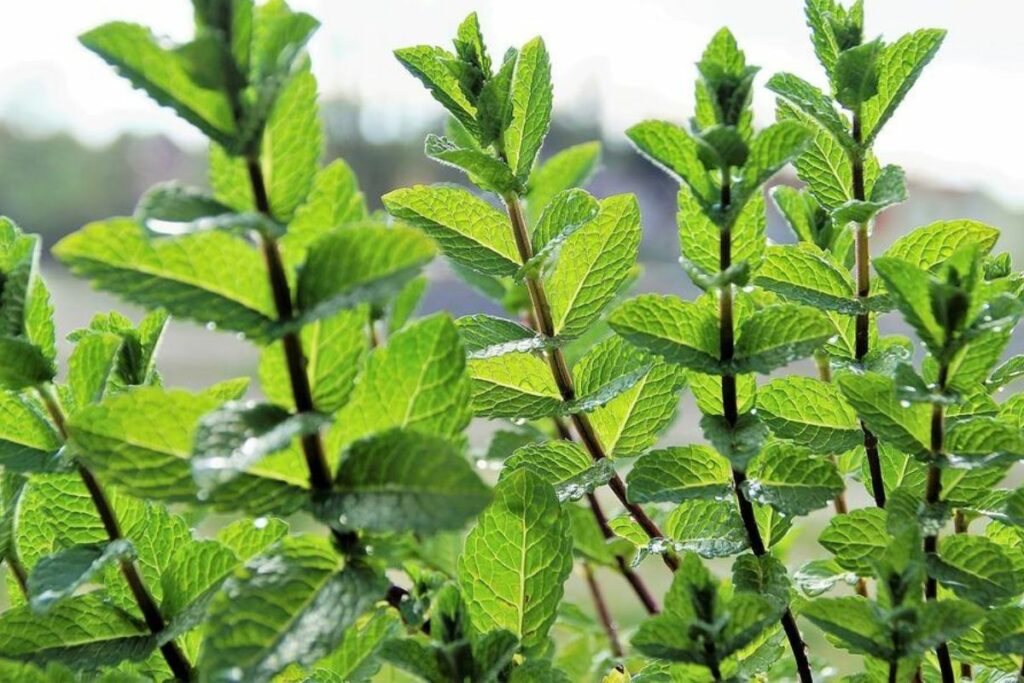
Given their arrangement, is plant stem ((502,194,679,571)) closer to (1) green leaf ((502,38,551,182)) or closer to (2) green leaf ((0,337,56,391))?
(1) green leaf ((502,38,551,182))

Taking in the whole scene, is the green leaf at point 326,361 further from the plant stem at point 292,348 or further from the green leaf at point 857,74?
the green leaf at point 857,74

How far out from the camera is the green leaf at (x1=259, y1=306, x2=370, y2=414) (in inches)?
9.8

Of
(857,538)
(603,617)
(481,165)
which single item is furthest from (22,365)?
(603,617)

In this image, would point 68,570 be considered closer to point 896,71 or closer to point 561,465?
point 561,465

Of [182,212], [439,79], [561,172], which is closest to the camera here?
[182,212]

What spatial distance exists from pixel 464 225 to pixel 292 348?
0.40 ft

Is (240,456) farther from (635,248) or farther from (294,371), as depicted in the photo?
(635,248)

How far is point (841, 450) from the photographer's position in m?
0.34

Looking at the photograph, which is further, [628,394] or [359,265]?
[628,394]

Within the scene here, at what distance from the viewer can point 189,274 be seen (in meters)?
0.24

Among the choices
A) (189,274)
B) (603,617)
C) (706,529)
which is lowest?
(603,617)

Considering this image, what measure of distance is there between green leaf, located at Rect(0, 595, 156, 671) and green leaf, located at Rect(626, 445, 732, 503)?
144 mm

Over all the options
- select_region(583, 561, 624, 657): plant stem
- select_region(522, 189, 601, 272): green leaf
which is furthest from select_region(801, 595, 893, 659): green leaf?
select_region(583, 561, 624, 657): plant stem

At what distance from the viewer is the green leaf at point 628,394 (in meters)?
0.35
